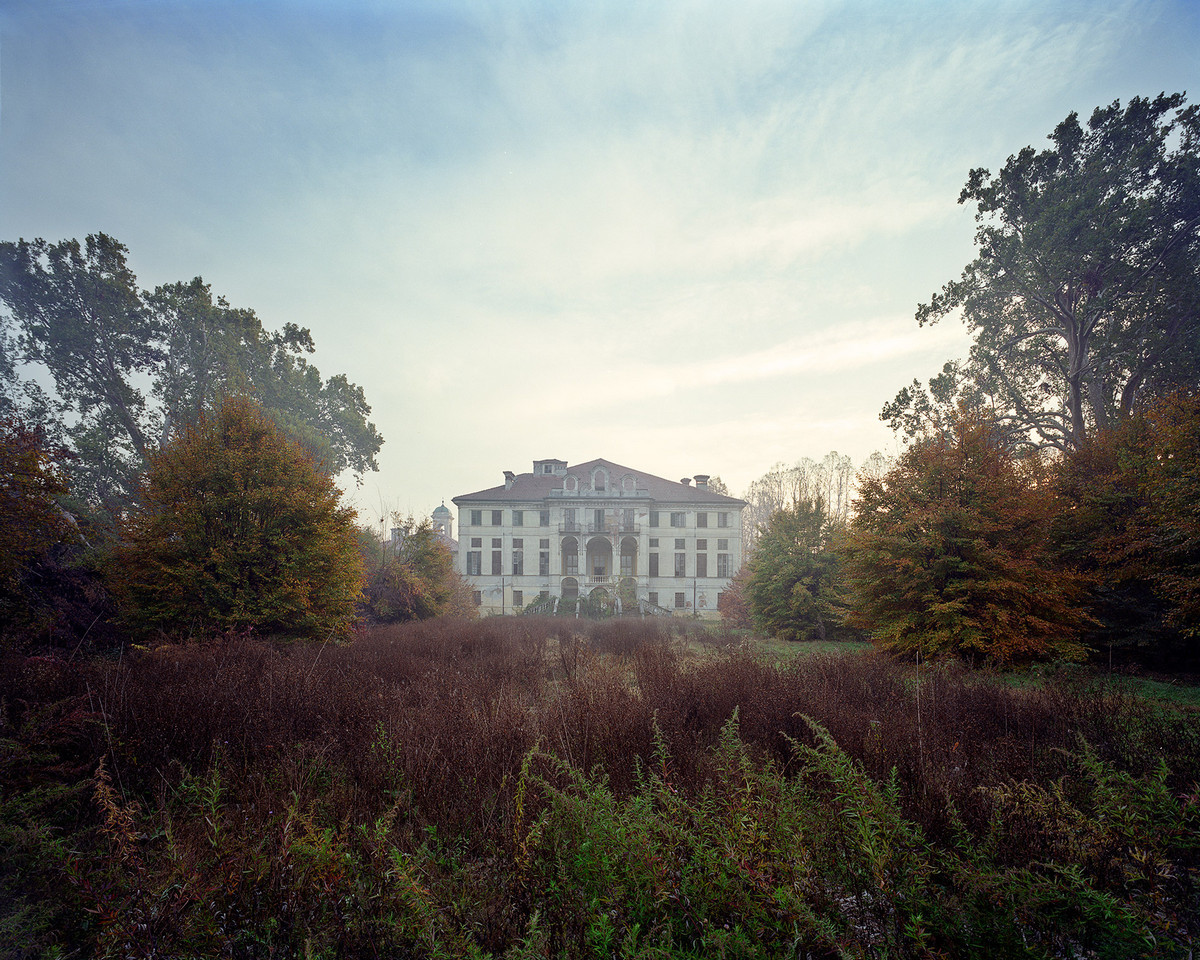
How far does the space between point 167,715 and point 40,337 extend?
26286mm

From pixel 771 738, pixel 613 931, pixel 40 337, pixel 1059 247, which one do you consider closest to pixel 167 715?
pixel 613 931

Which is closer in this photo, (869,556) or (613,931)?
(613,931)

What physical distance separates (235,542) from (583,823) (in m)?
9.21

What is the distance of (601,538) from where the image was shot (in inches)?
1722

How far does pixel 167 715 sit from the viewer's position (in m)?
3.91

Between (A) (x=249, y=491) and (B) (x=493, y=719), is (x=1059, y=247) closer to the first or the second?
(B) (x=493, y=719)

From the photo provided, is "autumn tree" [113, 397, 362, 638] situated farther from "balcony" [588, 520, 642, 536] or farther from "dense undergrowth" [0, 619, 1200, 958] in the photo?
"balcony" [588, 520, 642, 536]

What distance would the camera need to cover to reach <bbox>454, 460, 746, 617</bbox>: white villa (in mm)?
42312

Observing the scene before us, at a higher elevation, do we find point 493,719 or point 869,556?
point 869,556

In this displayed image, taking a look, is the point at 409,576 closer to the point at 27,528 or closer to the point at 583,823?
the point at 27,528

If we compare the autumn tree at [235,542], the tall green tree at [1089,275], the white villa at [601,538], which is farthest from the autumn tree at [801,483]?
the autumn tree at [235,542]

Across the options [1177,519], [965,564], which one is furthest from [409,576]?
[1177,519]

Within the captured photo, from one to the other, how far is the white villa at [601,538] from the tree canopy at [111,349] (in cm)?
2059

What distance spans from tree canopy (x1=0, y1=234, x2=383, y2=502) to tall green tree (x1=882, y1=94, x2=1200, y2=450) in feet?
92.4
